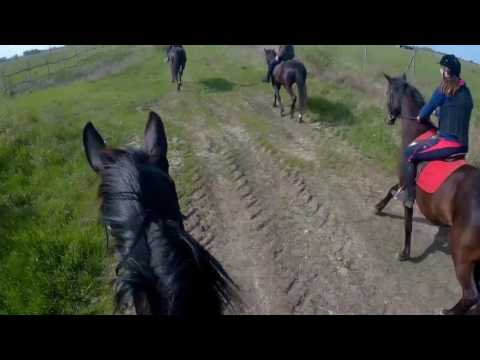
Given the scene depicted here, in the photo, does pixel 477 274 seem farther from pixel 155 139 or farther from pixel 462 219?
pixel 155 139

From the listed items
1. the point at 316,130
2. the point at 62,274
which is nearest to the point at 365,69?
the point at 316,130

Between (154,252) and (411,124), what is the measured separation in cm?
528

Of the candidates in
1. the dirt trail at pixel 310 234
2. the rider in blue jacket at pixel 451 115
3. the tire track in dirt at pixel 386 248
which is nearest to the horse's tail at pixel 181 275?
the dirt trail at pixel 310 234

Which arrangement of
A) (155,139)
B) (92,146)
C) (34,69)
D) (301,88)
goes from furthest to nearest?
(34,69) < (301,88) < (155,139) < (92,146)

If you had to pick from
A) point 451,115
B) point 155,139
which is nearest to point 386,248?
point 451,115

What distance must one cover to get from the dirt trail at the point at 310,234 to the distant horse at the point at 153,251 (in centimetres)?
290

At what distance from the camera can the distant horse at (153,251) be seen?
1.81 metres

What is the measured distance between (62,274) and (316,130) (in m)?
8.34

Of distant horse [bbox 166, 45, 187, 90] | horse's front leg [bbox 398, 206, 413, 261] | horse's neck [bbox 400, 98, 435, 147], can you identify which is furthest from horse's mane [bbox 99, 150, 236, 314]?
distant horse [bbox 166, 45, 187, 90]

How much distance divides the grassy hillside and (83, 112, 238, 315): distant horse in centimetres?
294

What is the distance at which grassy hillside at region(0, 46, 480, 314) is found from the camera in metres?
4.93

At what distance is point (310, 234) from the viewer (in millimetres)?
6246

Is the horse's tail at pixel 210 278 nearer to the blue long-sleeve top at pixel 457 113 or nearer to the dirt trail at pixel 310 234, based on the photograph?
the dirt trail at pixel 310 234
